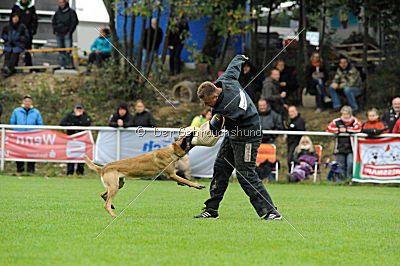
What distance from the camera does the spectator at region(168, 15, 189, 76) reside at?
70.3 feet

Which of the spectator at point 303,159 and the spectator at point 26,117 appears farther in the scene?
the spectator at point 26,117

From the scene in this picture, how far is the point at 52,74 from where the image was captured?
77.3 feet

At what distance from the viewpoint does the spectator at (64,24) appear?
70.8 feet

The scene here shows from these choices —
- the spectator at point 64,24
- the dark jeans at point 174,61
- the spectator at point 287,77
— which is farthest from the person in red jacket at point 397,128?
the spectator at point 64,24

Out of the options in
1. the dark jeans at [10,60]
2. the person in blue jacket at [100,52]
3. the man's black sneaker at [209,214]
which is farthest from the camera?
the person in blue jacket at [100,52]

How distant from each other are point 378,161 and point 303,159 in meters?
1.61

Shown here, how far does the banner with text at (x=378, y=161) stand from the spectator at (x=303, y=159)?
975 mm

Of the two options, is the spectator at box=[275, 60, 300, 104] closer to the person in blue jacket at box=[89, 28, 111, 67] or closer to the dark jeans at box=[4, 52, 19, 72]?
the person in blue jacket at box=[89, 28, 111, 67]

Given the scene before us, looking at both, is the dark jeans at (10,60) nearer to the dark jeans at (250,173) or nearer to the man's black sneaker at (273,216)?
the dark jeans at (250,173)

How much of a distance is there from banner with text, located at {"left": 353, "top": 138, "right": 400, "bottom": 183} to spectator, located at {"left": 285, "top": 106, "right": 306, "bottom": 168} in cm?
139

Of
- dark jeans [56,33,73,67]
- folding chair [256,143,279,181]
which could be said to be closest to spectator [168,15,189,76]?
dark jeans [56,33,73,67]

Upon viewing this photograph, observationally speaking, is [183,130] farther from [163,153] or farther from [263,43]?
[263,43]

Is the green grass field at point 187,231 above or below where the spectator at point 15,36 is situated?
below

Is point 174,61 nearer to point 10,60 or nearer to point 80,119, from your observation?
point 10,60
